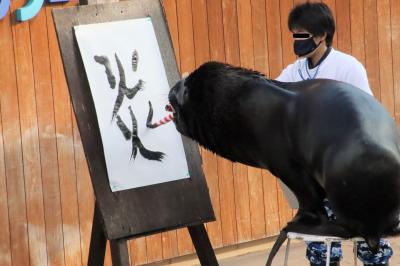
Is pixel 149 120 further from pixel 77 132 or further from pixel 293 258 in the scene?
pixel 293 258

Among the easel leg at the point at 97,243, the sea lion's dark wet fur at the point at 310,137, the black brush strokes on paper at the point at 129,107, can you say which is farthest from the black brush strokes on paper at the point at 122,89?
the sea lion's dark wet fur at the point at 310,137

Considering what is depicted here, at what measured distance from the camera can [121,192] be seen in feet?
17.6

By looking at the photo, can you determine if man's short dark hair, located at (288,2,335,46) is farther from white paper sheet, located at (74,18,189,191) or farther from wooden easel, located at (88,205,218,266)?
wooden easel, located at (88,205,218,266)

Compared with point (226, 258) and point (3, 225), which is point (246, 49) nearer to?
point (226, 258)

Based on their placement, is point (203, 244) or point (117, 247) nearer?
point (117, 247)

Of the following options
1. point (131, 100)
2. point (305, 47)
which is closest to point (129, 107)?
point (131, 100)

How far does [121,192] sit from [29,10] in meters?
1.60

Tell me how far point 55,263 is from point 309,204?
9.84 feet

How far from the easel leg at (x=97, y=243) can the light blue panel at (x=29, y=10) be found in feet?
5.21

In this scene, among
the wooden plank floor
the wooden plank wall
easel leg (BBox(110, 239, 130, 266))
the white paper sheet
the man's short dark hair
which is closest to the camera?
the man's short dark hair

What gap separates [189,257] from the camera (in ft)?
23.9

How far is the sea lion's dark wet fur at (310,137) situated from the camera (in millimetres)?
3807

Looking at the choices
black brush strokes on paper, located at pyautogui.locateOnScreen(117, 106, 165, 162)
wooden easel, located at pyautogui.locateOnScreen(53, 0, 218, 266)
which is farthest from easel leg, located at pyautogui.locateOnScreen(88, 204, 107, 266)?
black brush strokes on paper, located at pyautogui.locateOnScreen(117, 106, 165, 162)

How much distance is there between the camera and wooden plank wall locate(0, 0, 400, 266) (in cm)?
640
